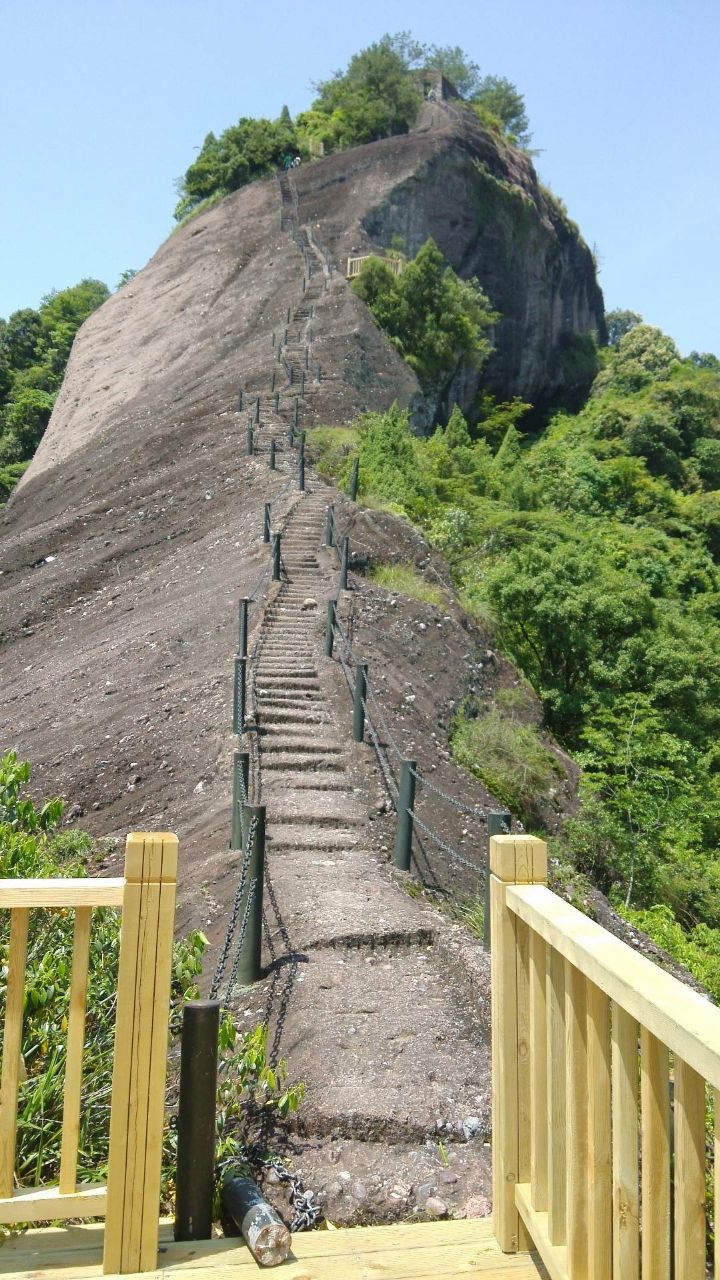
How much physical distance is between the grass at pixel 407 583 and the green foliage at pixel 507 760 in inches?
90.0

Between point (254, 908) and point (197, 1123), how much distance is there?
2408 mm

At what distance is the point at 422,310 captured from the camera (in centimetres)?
3359

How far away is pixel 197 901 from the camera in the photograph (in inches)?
279

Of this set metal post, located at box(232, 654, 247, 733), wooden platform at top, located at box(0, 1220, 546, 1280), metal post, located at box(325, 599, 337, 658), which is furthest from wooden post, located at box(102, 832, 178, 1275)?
metal post, located at box(325, 599, 337, 658)

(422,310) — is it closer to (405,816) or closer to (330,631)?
(330,631)

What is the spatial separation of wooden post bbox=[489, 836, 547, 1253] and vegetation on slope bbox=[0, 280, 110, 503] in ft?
132

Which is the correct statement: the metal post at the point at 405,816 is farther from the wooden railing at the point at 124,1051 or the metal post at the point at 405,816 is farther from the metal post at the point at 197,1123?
the wooden railing at the point at 124,1051

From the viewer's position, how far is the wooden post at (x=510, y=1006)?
111 inches

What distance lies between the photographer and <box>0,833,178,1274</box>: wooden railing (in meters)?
2.72

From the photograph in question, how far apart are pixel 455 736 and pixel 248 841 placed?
6.51m

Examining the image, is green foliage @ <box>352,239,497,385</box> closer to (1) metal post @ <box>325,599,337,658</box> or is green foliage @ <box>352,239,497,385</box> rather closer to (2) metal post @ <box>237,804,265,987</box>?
(1) metal post @ <box>325,599,337,658</box>

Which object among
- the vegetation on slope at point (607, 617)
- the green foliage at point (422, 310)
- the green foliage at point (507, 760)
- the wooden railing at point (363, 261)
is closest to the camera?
the green foliage at point (507, 760)

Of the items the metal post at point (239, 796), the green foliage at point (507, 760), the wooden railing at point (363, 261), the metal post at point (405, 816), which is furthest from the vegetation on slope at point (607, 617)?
the wooden railing at point (363, 261)

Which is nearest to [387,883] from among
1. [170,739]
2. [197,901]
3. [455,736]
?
[197,901]
